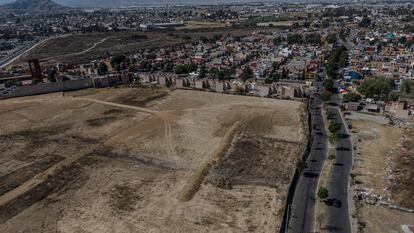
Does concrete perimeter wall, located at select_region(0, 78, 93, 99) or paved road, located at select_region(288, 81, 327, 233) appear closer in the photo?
paved road, located at select_region(288, 81, 327, 233)

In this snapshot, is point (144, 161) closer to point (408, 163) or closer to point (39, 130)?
point (39, 130)

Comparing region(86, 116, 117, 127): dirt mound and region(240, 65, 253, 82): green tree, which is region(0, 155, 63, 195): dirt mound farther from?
region(240, 65, 253, 82): green tree

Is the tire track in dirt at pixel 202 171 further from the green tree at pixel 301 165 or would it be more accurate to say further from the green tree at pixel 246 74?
the green tree at pixel 246 74

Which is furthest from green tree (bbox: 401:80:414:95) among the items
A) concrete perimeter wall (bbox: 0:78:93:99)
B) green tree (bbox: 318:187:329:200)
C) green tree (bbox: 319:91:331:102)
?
concrete perimeter wall (bbox: 0:78:93:99)

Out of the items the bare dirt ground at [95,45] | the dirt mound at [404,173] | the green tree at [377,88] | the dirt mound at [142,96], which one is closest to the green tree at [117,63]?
the bare dirt ground at [95,45]

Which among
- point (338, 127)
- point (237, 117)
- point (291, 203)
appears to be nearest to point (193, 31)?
point (237, 117)
